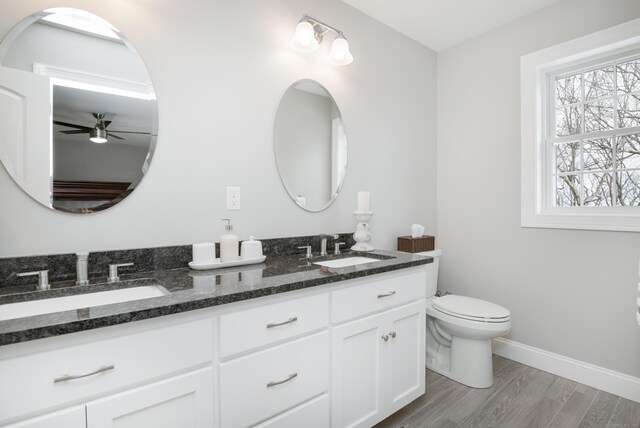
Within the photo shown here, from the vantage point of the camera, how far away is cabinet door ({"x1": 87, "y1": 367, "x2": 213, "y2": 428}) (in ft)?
2.91

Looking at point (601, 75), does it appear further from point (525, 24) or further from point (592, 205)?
point (592, 205)

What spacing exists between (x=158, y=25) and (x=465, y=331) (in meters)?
2.38

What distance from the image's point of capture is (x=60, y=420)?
825 mm

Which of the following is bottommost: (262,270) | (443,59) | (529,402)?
(529,402)

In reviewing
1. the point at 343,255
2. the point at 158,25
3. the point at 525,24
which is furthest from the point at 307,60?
the point at 525,24

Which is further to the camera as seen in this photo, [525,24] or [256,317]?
[525,24]

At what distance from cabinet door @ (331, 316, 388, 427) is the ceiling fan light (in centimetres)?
128

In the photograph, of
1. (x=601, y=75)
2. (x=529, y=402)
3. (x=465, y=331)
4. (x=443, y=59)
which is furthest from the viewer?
(x=443, y=59)

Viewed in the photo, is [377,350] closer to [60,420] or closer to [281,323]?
[281,323]

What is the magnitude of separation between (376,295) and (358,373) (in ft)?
1.20

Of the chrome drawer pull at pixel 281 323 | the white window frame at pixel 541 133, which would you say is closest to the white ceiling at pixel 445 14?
the white window frame at pixel 541 133

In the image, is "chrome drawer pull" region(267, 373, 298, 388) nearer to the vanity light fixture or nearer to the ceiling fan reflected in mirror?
the ceiling fan reflected in mirror

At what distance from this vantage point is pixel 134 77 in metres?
1.45

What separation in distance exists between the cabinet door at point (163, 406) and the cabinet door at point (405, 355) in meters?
0.93
